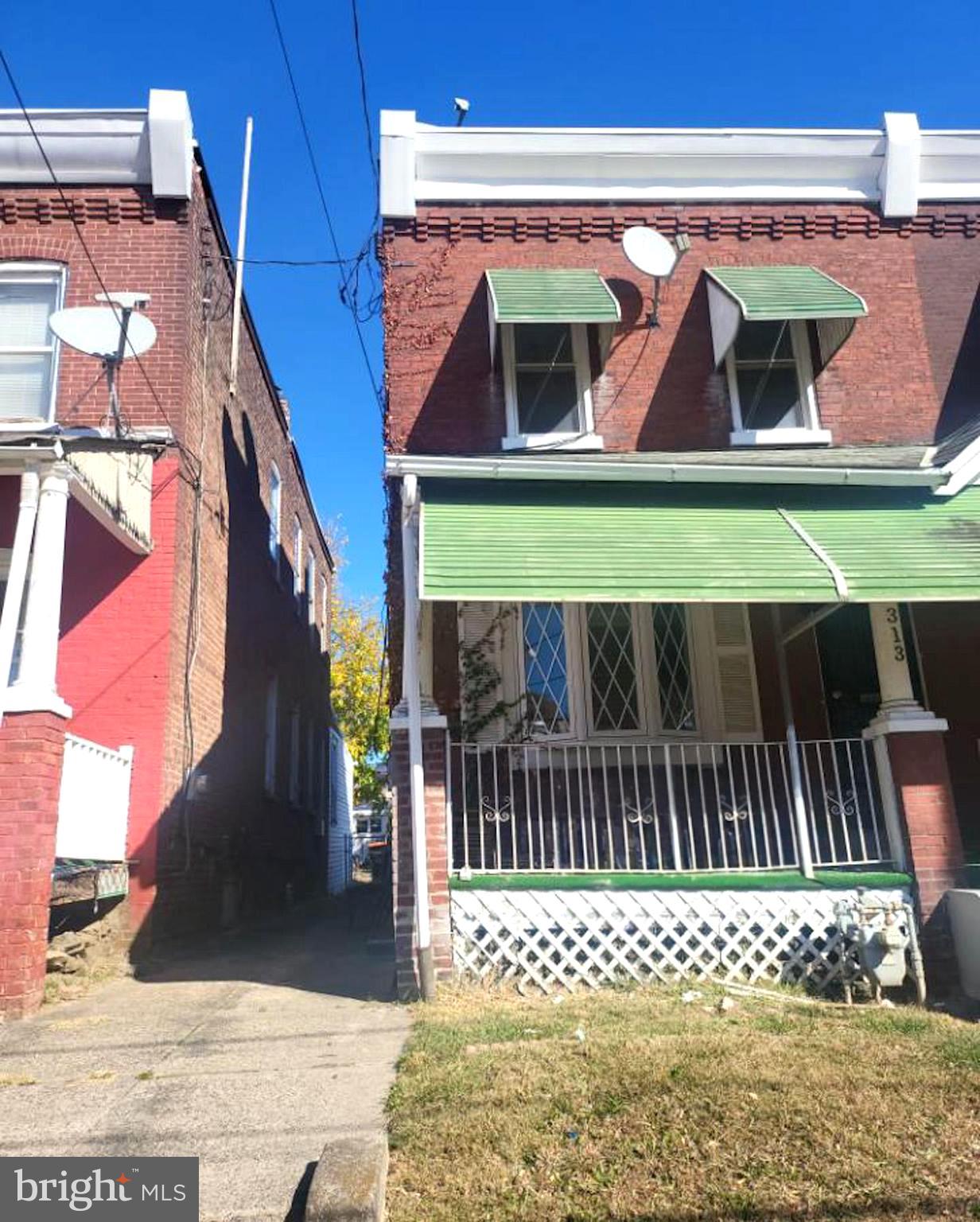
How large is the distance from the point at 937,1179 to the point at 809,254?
9250 millimetres

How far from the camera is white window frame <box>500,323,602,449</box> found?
29.9 ft

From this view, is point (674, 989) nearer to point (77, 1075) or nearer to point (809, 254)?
point (77, 1075)

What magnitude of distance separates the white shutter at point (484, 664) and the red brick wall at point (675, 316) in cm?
188

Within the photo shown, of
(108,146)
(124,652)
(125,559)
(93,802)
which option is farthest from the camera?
(108,146)

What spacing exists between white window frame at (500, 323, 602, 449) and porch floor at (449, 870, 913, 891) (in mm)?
4384

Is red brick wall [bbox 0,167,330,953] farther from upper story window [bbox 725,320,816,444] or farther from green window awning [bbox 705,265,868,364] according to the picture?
upper story window [bbox 725,320,816,444]

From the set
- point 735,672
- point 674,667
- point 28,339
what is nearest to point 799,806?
point 735,672

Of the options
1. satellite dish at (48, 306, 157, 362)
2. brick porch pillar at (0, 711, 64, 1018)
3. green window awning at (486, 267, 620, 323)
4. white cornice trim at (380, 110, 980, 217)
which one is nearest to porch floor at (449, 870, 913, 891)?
brick porch pillar at (0, 711, 64, 1018)

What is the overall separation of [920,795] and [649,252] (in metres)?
5.68

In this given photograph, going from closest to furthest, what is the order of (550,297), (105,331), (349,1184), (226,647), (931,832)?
(349,1184)
(931,832)
(105,331)
(550,297)
(226,647)

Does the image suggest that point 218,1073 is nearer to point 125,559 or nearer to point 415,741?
point 415,741

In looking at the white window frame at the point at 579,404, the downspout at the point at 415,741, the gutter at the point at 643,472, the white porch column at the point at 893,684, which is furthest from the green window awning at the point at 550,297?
the white porch column at the point at 893,684

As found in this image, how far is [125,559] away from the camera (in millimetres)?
8781

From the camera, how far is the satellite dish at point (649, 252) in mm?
8906
